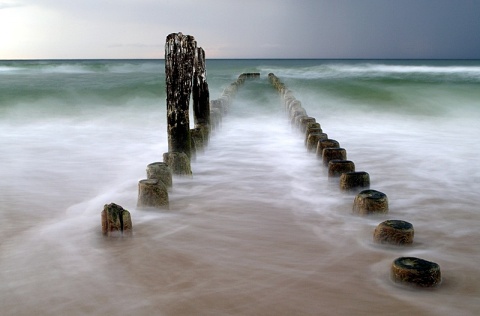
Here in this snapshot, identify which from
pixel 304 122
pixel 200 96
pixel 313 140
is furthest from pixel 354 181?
pixel 200 96

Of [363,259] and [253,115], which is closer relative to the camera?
[363,259]

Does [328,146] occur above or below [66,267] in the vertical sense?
above

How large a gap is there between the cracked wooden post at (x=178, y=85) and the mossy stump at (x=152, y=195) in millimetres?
1540

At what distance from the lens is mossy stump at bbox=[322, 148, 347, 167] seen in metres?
5.10

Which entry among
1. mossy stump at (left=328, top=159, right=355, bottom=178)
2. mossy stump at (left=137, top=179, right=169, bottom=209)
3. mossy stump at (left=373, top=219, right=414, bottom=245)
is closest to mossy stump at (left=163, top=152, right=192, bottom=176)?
mossy stump at (left=137, top=179, right=169, bottom=209)

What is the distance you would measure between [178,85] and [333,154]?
5.74ft

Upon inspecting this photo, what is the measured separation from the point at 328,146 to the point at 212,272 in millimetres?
3026

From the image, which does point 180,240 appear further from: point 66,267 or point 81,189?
point 81,189

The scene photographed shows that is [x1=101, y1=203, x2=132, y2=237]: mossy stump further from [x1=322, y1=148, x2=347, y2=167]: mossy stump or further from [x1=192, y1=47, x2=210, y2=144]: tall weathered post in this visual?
[x1=192, y1=47, x2=210, y2=144]: tall weathered post

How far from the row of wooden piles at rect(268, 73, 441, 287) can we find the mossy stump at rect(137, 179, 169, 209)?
4.78 feet

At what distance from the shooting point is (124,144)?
770cm

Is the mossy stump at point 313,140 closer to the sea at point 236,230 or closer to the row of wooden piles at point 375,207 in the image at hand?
the row of wooden piles at point 375,207

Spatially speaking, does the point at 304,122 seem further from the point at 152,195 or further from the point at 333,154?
the point at 152,195

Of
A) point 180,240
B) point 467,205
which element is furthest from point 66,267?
point 467,205
